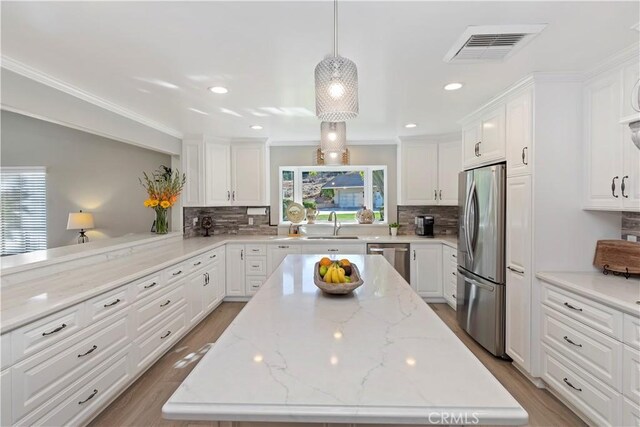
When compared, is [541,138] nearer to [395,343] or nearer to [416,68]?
[416,68]

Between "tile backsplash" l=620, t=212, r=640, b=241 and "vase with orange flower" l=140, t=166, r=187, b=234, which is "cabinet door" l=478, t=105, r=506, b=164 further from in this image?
"vase with orange flower" l=140, t=166, r=187, b=234

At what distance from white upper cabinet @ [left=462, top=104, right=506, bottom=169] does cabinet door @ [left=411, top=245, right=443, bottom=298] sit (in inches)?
A: 49.9

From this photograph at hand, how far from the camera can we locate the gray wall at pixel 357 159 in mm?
4754

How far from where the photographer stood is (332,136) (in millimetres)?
1988

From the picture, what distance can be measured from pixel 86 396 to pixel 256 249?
2.53m

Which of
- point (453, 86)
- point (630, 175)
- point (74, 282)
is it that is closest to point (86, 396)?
point (74, 282)

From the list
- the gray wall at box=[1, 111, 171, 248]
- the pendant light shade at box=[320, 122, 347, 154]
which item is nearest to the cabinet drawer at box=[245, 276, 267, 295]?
the gray wall at box=[1, 111, 171, 248]

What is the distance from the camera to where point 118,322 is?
210cm

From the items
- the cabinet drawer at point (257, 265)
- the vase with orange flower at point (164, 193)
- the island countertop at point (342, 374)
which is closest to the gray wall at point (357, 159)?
the cabinet drawer at point (257, 265)

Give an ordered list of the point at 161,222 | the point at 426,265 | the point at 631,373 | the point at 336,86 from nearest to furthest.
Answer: the point at 336,86 → the point at 631,373 → the point at 161,222 → the point at 426,265

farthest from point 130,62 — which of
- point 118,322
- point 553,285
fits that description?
point 553,285

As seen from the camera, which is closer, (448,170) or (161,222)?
(161,222)

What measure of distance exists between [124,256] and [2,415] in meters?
1.74

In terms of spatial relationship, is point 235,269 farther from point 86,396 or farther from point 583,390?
point 583,390
